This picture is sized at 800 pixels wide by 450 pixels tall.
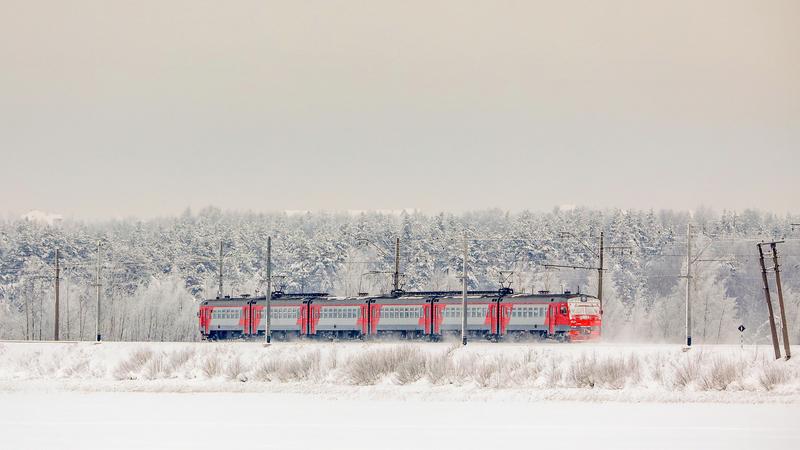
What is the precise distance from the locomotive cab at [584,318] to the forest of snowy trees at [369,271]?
144 ft

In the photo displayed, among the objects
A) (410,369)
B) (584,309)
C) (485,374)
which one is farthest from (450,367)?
(584,309)

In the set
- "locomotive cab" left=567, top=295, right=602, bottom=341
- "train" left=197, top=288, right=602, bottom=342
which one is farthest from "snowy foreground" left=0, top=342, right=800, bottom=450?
"train" left=197, top=288, right=602, bottom=342

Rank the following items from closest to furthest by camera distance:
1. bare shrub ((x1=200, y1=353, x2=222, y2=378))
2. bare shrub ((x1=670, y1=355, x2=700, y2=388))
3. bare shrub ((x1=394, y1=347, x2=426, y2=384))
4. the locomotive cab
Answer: bare shrub ((x1=670, y1=355, x2=700, y2=388)), bare shrub ((x1=394, y1=347, x2=426, y2=384)), bare shrub ((x1=200, y1=353, x2=222, y2=378)), the locomotive cab

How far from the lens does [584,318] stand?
78062 millimetres

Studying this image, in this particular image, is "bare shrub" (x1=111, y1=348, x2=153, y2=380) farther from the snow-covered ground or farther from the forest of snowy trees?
the forest of snowy trees

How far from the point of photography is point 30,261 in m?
142

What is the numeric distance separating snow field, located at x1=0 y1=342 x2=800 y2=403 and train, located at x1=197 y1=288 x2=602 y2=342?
9459mm

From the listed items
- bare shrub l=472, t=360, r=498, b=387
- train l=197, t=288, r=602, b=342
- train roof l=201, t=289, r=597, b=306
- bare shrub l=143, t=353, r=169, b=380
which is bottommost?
bare shrub l=143, t=353, r=169, b=380

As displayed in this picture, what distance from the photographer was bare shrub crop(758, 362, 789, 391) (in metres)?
54.2

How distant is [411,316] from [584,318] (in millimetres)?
11448

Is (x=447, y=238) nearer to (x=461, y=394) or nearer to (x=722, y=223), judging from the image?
(x=722, y=223)

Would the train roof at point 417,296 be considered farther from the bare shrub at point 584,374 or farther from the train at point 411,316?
the bare shrub at point 584,374

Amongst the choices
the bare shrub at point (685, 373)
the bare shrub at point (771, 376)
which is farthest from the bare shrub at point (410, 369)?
the bare shrub at point (771, 376)

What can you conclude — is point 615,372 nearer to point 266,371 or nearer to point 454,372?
point 454,372
